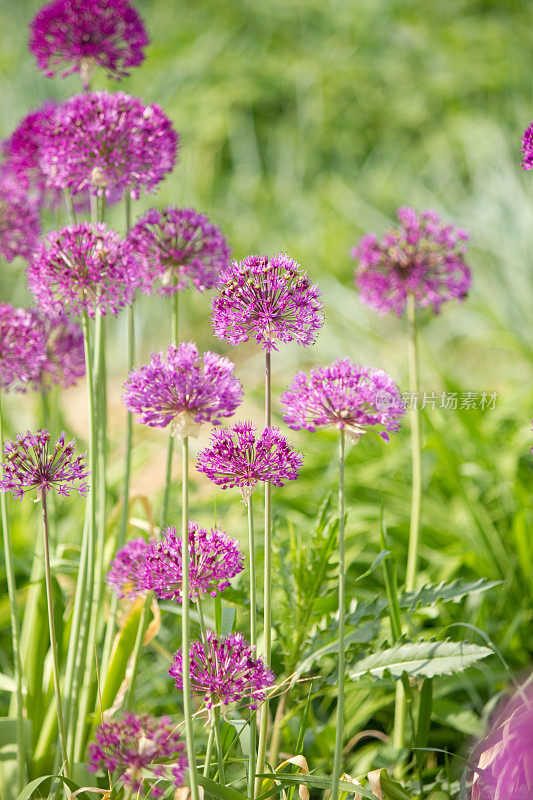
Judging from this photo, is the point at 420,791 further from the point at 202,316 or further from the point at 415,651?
the point at 202,316

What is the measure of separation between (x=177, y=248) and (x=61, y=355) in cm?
50

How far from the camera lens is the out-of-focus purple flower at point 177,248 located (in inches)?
58.5

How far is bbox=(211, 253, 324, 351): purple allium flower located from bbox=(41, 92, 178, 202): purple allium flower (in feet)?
1.59

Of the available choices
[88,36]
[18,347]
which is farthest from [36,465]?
[88,36]

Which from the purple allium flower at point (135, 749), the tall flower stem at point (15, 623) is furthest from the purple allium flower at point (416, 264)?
the purple allium flower at point (135, 749)

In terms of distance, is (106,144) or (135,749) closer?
(135,749)

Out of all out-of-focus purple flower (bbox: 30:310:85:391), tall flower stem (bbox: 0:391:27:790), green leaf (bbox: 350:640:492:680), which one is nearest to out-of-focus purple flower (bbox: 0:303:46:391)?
tall flower stem (bbox: 0:391:27:790)

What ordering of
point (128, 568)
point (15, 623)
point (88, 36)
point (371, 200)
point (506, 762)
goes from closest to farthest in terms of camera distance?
point (506, 762), point (128, 568), point (15, 623), point (88, 36), point (371, 200)

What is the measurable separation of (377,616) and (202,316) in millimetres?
5010

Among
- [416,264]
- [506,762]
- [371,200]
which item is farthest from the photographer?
[371,200]

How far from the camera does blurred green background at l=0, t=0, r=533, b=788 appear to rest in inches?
114

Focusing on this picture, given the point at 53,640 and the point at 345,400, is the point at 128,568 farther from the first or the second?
the point at 345,400

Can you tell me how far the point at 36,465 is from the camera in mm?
1244

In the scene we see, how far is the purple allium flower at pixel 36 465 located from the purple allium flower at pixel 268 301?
32 cm
